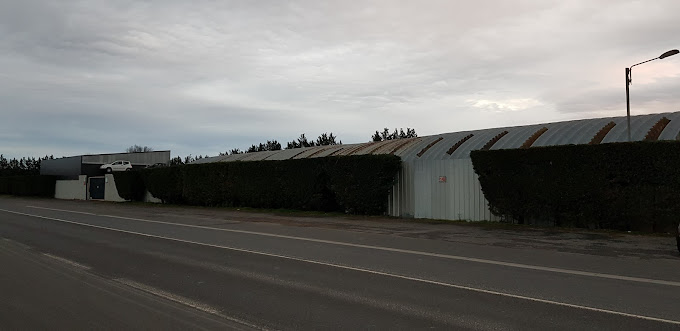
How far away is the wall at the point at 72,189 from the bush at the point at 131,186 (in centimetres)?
1193

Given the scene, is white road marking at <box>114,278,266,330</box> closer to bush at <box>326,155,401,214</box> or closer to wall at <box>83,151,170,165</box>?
bush at <box>326,155,401,214</box>

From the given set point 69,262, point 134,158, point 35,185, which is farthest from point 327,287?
point 134,158

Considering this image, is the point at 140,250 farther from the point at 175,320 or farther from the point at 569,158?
the point at 569,158

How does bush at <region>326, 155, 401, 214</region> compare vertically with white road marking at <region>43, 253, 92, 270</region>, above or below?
above

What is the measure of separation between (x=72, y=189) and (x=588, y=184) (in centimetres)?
5184

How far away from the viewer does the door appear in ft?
156

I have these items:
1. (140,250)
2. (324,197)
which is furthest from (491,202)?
(140,250)

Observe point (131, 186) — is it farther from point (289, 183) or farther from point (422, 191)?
point (422, 191)

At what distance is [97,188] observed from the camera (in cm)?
4816

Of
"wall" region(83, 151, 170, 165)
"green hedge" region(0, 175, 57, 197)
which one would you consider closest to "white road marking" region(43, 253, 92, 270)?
"green hedge" region(0, 175, 57, 197)

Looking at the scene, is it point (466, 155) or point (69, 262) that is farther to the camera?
point (466, 155)

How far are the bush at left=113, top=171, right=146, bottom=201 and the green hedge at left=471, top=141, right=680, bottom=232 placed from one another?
29.2 meters

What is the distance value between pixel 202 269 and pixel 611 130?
1707cm

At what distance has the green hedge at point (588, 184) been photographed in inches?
588
